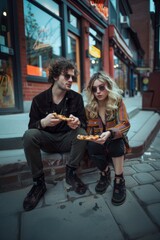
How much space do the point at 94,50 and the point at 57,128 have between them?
653cm

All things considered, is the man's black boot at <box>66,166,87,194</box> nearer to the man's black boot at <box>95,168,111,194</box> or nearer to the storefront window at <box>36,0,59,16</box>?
the man's black boot at <box>95,168,111,194</box>

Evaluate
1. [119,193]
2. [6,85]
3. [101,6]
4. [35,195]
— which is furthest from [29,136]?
Answer: [101,6]

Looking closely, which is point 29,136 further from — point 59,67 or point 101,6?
point 101,6

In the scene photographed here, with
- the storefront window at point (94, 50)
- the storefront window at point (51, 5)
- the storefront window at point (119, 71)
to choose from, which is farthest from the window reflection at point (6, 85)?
the storefront window at point (119, 71)

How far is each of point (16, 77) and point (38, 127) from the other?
2625 mm

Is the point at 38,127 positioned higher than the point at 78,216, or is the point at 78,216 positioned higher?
the point at 38,127

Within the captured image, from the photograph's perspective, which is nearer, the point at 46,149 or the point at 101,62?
the point at 46,149

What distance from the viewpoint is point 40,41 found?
525 cm

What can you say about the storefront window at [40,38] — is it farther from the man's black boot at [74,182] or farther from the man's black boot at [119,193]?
the man's black boot at [119,193]

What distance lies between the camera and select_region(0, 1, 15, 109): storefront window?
3.81 m

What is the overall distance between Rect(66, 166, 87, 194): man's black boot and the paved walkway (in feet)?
0.18

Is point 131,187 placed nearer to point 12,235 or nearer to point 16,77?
point 12,235

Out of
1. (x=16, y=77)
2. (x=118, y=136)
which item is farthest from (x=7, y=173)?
(x=16, y=77)

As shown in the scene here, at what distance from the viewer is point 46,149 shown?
6.91ft
